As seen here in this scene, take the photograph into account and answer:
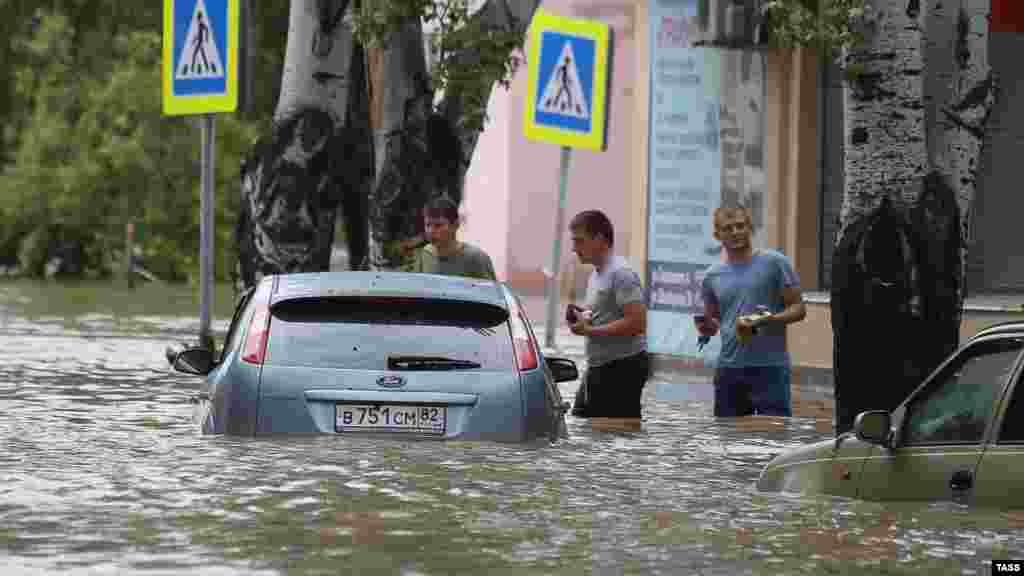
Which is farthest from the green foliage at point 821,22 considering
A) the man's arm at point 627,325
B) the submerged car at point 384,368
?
the submerged car at point 384,368

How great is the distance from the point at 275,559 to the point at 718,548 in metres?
1.68

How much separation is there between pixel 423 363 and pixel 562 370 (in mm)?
1585

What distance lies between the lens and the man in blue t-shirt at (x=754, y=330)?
16.3 metres

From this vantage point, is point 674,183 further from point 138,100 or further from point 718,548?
point 138,100

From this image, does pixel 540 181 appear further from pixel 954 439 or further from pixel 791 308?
pixel 954 439

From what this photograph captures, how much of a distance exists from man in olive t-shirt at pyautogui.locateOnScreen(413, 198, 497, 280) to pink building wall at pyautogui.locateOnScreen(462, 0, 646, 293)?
3029 centimetres

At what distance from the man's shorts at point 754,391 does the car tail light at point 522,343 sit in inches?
130

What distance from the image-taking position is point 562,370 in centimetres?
1430

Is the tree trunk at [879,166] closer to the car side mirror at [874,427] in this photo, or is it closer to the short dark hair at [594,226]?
the short dark hair at [594,226]

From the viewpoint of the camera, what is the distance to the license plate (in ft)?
41.7

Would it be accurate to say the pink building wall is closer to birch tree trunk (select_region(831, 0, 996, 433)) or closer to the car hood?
birch tree trunk (select_region(831, 0, 996, 433))

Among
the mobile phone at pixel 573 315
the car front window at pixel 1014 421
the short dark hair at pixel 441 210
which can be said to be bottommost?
the mobile phone at pixel 573 315

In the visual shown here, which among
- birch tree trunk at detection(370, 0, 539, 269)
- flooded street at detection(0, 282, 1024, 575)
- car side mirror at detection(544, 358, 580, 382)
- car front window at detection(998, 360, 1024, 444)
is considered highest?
birch tree trunk at detection(370, 0, 539, 269)

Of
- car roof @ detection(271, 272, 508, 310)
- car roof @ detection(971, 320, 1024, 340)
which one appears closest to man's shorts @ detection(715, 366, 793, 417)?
car roof @ detection(271, 272, 508, 310)
